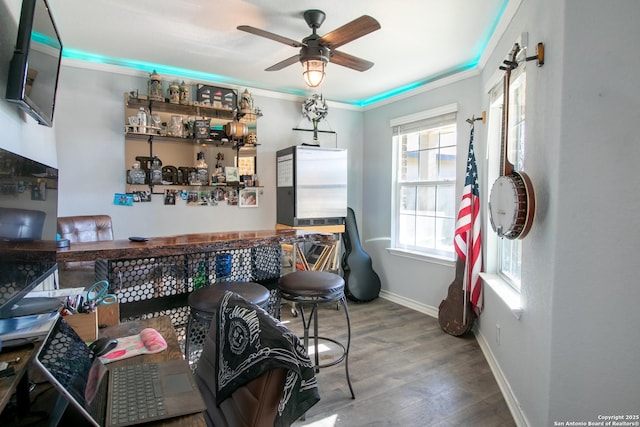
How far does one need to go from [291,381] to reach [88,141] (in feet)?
10.5

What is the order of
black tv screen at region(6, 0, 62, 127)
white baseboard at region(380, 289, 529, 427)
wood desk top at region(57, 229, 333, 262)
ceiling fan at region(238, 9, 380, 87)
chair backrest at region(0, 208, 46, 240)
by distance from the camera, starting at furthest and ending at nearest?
ceiling fan at region(238, 9, 380, 87) < white baseboard at region(380, 289, 529, 427) < wood desk top at region(57, 229, 333, 262) < black tv screen at region(6, 0, 62, 127) < chair backrest at region(0, 208, 46, 240)

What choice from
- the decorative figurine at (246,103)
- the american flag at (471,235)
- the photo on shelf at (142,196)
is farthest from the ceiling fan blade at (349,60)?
the photo on shelf at (142,196)

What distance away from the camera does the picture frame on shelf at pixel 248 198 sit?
390 cm

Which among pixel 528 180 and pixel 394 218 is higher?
pixel 528 180

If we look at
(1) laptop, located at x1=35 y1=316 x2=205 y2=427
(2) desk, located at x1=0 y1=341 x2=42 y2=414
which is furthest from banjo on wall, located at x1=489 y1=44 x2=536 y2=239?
(2) desk, located at x1=0 y1=341 x2=42 y2=414

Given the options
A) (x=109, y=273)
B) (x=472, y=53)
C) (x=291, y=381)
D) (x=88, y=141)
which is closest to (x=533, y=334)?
(x=291, y=381)

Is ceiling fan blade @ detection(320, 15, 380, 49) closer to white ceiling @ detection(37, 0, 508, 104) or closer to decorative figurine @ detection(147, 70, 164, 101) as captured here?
white ceiling @ detection(37, 0, 508, 104)

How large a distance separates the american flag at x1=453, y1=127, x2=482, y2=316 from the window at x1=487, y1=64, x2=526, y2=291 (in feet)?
0.56

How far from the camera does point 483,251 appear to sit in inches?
118

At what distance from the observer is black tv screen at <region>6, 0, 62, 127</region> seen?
53.7 inches

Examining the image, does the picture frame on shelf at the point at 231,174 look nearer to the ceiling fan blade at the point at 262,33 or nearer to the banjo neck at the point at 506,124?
the ceiling fan blade at the point at 262,33

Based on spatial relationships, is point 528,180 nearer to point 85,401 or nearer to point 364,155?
point 85,401

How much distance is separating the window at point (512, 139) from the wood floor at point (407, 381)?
2.34ft

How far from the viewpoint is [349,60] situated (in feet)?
8.18
